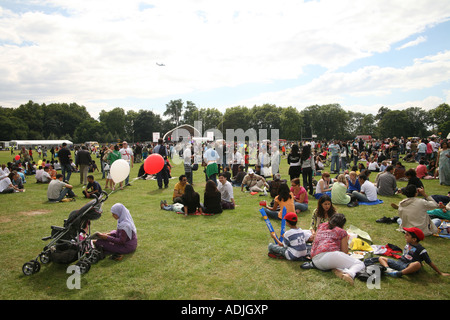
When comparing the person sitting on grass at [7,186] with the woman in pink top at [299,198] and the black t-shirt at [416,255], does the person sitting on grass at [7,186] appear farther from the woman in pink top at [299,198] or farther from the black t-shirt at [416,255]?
the black t-shirt at [416,255]

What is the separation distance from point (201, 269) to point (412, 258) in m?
3.75

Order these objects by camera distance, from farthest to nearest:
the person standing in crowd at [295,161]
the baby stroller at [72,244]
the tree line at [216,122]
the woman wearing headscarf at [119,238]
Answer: the tree line at [216,122]
the person standing in crowd at [295,161]
the woman wearing headscarf at [119,238]
the baby stroller at [72,244]

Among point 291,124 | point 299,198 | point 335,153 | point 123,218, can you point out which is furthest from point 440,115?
point 123,218

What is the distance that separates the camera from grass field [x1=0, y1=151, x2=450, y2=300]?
13.4 feet

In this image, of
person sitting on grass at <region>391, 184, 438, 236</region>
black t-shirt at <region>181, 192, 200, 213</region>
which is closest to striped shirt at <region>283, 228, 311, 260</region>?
person sitting on grass at <region>391, 184, 438, 236</region>

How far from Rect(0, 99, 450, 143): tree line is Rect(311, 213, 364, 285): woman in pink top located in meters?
83.7

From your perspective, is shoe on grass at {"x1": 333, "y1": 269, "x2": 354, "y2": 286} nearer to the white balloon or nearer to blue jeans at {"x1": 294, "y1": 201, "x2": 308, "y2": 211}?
blue jeans at {"x1": 294, "y1": 201, "x2": 308, "y2": 211}

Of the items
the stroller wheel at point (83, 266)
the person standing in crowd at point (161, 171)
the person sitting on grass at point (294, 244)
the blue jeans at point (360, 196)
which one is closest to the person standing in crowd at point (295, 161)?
the blue jeans at point (360, 196)

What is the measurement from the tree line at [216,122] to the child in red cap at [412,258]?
276ft

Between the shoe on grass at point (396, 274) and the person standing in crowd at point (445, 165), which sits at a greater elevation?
the person standing in crowd at point (445, 165)

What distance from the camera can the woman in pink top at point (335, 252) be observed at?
14.8 feet
